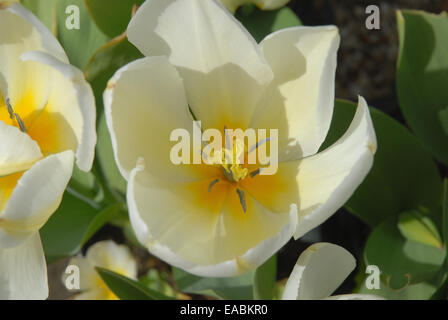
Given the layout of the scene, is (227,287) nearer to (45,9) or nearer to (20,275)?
(20,275)

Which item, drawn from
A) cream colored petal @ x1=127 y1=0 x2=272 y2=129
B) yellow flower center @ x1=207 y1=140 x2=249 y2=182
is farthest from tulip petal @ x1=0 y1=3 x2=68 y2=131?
yellow flower center @ x1=207 y1=140 x2=249 y2=182

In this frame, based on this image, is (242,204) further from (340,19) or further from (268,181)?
(340,19)

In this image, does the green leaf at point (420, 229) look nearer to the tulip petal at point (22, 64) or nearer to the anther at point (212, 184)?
the anther at point (212, 184)

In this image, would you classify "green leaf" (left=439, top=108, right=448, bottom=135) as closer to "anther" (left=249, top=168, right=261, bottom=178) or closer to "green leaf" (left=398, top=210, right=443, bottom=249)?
"green leaf" (left=398, top=210, right=443, bottom=249)

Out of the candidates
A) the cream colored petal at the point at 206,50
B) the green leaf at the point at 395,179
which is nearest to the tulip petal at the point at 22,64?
the cream colored petal at the point at 206,50

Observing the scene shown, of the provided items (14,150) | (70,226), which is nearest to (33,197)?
(14,150)

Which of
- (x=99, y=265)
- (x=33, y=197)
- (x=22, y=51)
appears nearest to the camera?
(x=33, y=197)
